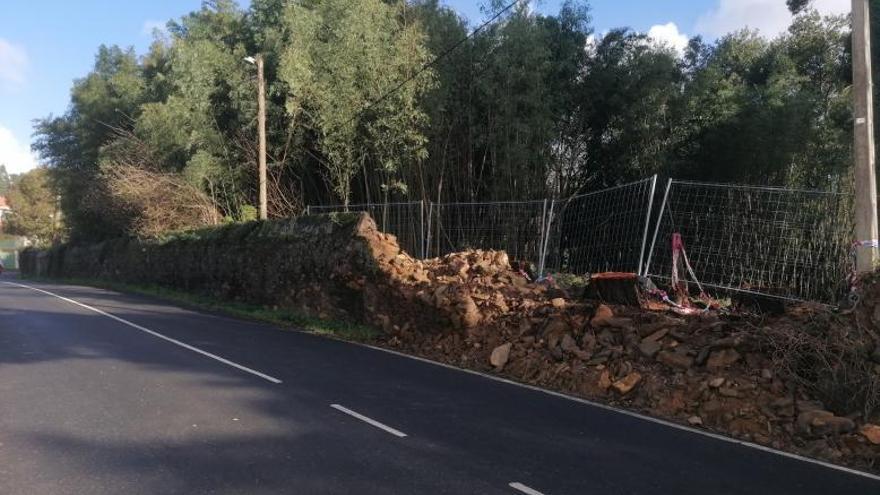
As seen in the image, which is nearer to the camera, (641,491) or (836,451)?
(641,491)

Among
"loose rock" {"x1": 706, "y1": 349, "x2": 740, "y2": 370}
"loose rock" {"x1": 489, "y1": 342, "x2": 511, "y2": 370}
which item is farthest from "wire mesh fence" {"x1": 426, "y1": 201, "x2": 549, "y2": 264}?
"loose rock" {"x1": 706, "y1": 349, "x2": 740, "y2": 370}

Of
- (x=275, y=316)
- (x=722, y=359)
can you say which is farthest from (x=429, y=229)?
(x=722, y=359)

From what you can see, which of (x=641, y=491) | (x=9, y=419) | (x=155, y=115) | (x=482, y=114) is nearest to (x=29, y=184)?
(x=155, y=115)

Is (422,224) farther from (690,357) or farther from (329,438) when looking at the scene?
(329,438)

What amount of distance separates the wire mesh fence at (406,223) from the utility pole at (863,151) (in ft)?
32.5

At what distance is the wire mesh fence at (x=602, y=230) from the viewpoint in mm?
11930

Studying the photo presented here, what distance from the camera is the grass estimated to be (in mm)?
13102

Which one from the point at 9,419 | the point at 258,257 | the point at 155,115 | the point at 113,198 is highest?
the point at 155,115

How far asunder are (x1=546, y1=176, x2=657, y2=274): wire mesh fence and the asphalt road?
4444mm

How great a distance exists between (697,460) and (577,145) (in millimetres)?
14283

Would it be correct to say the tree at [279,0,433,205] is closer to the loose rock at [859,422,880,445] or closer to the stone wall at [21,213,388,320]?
the stone wall at [21,213,388,320]

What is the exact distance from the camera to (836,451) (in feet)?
20.2

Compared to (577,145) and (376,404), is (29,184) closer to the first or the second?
(577,145)

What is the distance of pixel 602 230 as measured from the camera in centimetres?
1321
